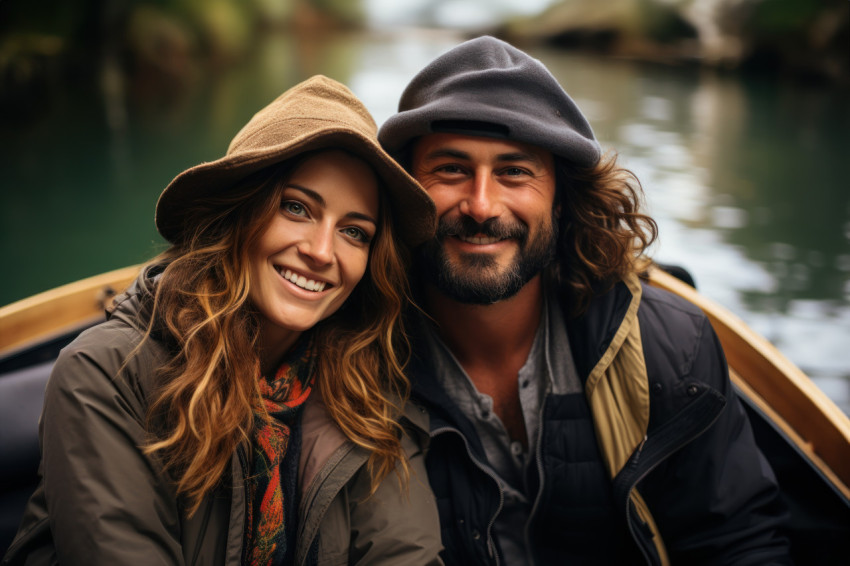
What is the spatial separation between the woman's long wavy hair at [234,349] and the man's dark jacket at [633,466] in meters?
0.16

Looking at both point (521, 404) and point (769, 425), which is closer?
point (521, 404)

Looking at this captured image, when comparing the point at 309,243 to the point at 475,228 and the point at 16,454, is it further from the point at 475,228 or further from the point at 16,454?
the point at 16,454

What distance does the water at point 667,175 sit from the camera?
546 cm

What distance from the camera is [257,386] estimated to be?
1358 mm

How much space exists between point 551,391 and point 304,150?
82cm

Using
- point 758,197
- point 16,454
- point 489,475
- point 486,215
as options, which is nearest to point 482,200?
point 486,215

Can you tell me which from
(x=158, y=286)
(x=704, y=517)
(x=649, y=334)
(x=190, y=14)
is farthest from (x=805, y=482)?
(x=190, y=14)

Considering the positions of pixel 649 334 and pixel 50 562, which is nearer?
pixel 50 562

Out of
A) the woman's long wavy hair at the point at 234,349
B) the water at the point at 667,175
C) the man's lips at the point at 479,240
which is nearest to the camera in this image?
the woman's long wavy hair at the point at 234,349

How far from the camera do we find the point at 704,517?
155 centimetres

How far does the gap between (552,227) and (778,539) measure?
2.97ft

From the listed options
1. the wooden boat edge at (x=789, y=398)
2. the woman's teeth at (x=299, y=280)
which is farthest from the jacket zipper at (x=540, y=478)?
the wooden boat edge at (x=789, y=398)

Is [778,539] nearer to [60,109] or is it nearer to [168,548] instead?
[168,548]

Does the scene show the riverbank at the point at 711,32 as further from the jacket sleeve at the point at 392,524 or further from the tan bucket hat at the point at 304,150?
the jacket sleeve at the point at 392,524
